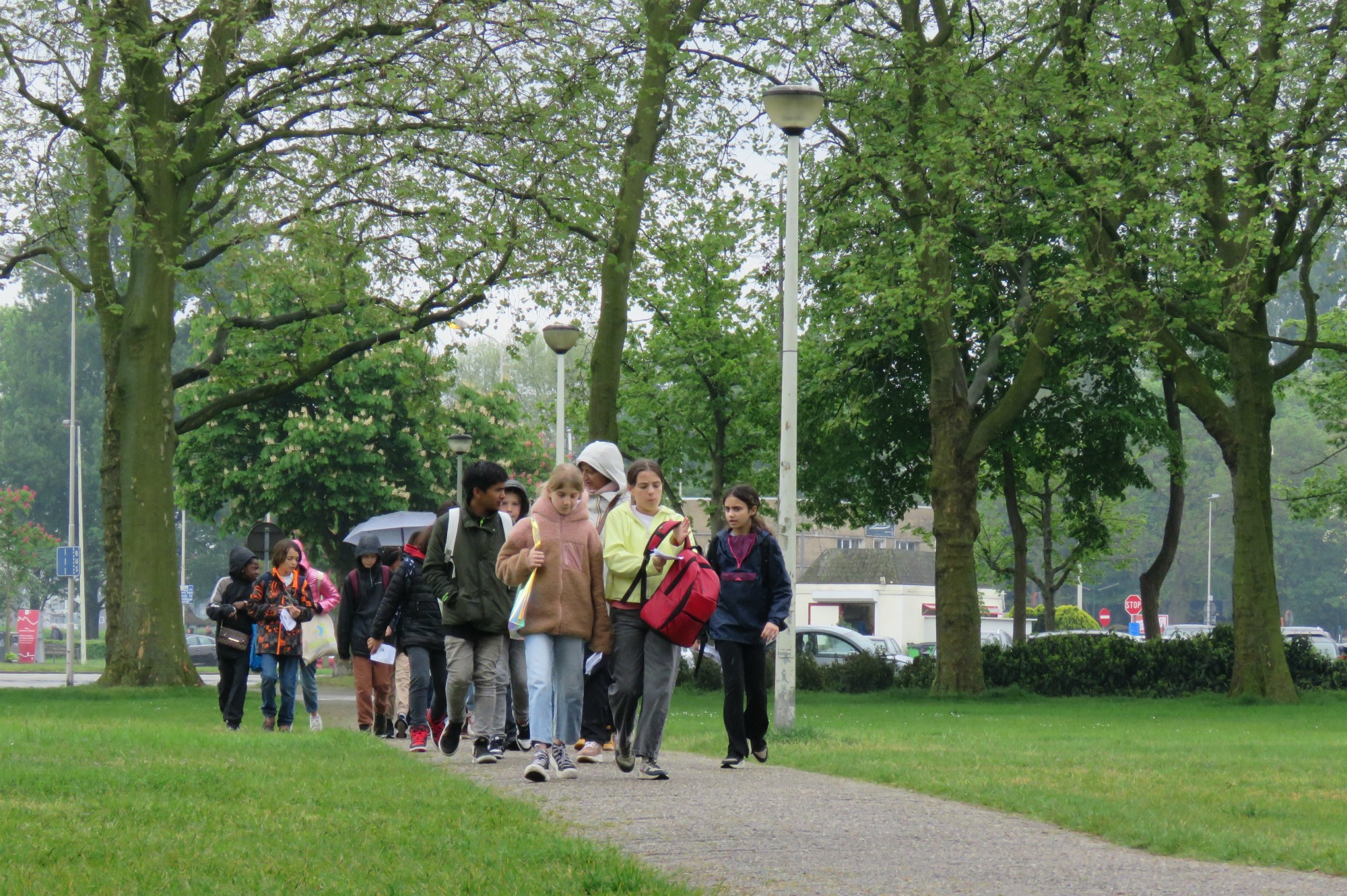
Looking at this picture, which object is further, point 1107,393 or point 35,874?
point 1107,393

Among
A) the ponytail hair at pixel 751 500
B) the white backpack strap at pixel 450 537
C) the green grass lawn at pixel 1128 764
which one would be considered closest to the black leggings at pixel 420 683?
the white backpack strap at pixel 450 537

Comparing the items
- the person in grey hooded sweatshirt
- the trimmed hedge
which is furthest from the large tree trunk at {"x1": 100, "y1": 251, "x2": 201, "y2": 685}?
the person in grey hooded sweatshirt

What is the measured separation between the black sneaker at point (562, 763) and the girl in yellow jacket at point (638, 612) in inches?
13.7

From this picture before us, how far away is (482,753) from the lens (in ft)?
33.9

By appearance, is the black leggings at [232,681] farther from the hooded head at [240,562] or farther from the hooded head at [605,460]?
the hooded head at [605,460]

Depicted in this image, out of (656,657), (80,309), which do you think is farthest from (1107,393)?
(656,657)

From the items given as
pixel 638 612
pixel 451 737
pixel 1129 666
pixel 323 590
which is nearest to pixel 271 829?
pixel 638 612

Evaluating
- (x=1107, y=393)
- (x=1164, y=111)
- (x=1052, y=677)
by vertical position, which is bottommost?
(x=1052, y=677)

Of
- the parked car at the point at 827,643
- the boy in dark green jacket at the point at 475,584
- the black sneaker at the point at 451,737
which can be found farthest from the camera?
the parked car at the point at 827,643

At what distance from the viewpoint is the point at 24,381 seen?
270ft

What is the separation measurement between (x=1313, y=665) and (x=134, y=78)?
20.3 metres

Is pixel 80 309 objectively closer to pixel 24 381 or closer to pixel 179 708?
pixel 179 708

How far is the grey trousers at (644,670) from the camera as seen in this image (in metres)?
9.30

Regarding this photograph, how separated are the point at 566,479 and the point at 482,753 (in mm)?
2183
